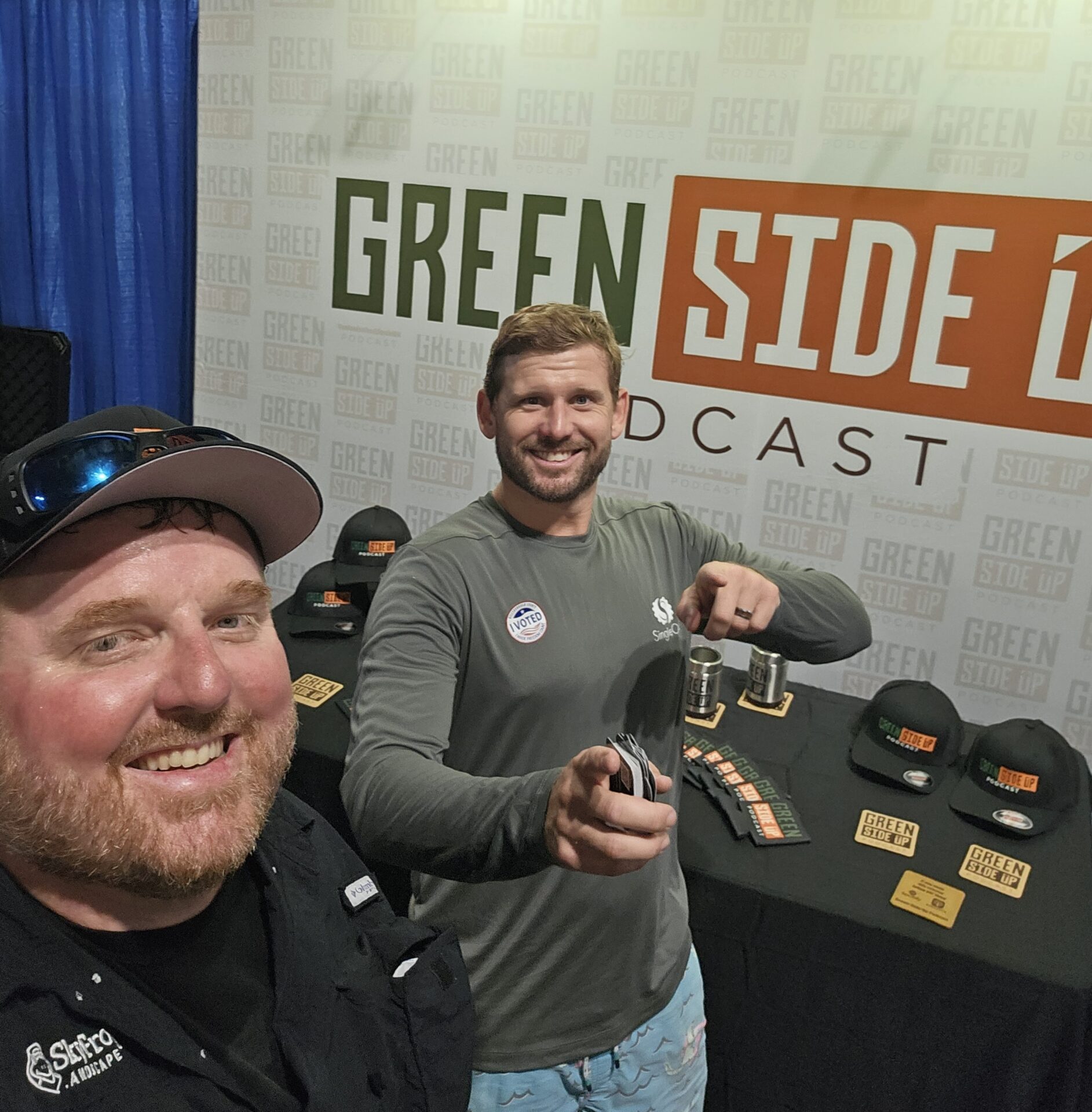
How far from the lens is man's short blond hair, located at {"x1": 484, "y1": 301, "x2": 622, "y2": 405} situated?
1521 millimetres

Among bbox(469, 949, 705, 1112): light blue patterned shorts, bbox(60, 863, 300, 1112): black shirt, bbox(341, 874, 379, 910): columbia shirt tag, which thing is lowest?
bbox(469, 949, 705, 1112): light blue patterned shorts

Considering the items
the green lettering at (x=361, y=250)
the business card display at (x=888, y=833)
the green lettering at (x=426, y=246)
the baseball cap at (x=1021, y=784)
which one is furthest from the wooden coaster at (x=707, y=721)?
the green lettering at (x=361, y=250)

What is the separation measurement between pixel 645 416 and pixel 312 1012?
2.20m

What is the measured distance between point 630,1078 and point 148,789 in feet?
3.05

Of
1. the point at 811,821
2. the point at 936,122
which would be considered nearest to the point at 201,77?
the point at 936,122

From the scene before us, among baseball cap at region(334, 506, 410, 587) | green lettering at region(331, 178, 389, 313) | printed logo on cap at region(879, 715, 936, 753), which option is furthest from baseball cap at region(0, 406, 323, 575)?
green lettering at region(331, 178, 389, 313)

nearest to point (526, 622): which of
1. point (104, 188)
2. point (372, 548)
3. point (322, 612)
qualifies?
point (322, 612)

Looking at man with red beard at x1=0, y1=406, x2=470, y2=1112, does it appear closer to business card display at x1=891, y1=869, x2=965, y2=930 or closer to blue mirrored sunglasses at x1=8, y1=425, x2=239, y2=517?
blue mirrored sunglasses at x1=8, y1=425, x2=239, y2=517

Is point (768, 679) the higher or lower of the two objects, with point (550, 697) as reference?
lower

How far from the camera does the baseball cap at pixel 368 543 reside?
8.70ft

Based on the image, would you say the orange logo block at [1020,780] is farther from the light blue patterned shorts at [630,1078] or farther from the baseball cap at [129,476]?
the baseball cap at [129,476]

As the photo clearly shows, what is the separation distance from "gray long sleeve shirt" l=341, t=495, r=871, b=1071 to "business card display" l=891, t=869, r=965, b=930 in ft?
1.36

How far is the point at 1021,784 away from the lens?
1.90 meters

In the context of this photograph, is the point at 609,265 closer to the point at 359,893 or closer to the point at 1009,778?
the point at 1009,778
